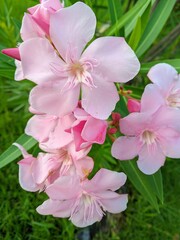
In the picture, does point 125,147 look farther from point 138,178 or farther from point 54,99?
point 138,178

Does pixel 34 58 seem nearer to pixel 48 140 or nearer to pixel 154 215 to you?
pixel 48 140

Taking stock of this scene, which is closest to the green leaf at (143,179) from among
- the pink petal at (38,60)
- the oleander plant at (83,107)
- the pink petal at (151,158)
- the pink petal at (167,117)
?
the oleander plant at (83,107)

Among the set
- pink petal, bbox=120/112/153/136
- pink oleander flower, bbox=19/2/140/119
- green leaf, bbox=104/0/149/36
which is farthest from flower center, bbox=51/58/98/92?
green leaf, bbox=104/0/149/36

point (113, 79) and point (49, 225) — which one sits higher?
point (113, 79)

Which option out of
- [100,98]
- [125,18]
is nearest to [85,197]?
[100,98]

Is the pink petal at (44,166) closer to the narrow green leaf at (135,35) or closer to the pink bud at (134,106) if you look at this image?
the pink bud at (134,106)

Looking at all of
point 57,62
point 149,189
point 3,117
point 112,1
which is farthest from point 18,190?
point 57,62
